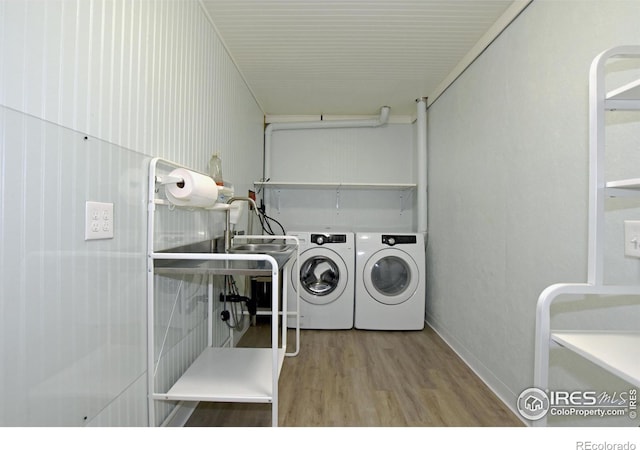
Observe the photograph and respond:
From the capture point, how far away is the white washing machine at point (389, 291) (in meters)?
2.92

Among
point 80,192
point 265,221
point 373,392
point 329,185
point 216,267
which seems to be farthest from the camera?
point 265,221

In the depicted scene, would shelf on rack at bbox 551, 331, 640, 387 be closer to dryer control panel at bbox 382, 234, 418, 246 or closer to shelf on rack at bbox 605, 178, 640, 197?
shelf on rack at bbox 605, 178, 640, 197

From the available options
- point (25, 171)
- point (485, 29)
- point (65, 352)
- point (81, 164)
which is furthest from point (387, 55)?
point (65, 352)

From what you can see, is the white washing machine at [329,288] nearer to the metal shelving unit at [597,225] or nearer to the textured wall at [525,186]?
the textured wall at [525,186]

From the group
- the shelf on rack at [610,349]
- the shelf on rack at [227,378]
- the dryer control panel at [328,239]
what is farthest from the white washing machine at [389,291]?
the shelf on rack at [610,349]

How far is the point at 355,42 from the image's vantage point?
84.7 inches

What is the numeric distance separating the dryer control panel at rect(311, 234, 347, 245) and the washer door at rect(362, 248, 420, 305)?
316 mm

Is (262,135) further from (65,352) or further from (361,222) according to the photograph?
(65,352)

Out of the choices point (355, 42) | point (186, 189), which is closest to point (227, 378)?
point (186, 189)

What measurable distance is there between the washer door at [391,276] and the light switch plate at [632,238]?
1842mm

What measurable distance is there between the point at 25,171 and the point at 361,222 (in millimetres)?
3234

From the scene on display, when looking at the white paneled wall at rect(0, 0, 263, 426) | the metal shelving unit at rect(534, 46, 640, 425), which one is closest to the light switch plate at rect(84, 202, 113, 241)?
the white paneled wall at rect(0, 0, 263, 426)
